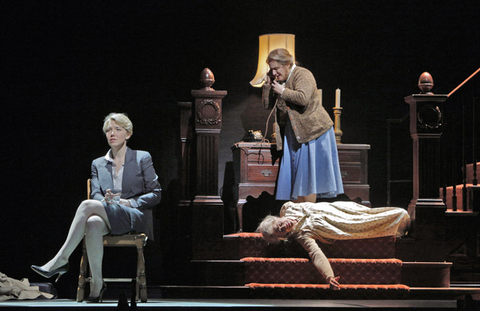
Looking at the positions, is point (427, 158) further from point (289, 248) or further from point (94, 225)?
point (94, 225)

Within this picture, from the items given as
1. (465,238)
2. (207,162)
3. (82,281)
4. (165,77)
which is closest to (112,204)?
(82,281)

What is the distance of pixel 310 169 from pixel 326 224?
56 centimetres

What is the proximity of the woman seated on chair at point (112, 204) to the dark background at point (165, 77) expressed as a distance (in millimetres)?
773

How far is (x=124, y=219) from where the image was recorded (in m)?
5.52

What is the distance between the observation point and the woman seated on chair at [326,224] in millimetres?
5641

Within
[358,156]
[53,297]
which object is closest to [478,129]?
[358,156]

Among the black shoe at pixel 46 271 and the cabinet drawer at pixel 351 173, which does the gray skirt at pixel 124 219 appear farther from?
the cabinet drawer at pixel 351 173

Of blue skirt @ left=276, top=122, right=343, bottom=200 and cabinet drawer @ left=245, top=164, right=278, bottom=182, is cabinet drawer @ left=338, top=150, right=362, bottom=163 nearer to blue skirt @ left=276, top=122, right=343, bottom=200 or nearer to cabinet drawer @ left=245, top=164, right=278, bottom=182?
blue skirt @ left=276, top=122, right=343, bottom=200

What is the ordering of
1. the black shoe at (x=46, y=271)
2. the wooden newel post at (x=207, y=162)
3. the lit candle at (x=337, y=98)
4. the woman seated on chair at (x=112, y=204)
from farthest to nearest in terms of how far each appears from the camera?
the lit candle at (x=337, y=98)
the wooden newel post at (x=207, y=162)
the woman seated on chair at (x=112, y=204)
the black shoe at (x=46, y=271)

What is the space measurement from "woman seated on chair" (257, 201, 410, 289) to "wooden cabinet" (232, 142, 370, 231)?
52cm

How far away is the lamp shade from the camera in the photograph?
691 centimetres

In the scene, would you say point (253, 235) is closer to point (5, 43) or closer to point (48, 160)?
point (48, 160)

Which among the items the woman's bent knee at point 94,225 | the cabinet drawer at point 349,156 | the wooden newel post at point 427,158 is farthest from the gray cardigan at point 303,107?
the woman's bent knee at point 94,225

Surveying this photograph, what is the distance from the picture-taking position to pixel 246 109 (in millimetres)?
7258
